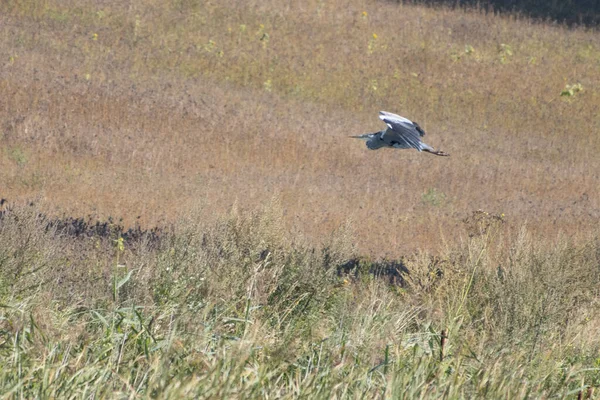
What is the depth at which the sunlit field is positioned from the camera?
545 centimetres

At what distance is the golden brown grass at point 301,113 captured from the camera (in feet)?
47.0

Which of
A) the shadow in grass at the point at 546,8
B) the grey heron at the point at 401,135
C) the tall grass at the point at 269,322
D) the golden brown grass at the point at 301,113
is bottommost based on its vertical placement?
the golden brown grass at the point at 301,113

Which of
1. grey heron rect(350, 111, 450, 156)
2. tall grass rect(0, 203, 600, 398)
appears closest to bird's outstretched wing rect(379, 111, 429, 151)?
grey heron rect(350, 111, 450, 156)

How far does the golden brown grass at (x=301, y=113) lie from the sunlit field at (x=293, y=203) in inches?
3.0

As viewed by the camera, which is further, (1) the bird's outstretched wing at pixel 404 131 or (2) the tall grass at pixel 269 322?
(1) the bird's outstretched wing at pixel 404 131

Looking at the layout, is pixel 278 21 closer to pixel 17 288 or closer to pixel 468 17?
pixel 468 17

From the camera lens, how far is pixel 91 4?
2514 cm

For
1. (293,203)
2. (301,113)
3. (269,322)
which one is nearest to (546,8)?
(301,113)

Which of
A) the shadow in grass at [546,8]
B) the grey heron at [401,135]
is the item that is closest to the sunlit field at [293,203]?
the grey heron at [401,135]

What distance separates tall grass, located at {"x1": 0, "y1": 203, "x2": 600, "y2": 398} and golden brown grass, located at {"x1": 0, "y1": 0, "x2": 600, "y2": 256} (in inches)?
75.5

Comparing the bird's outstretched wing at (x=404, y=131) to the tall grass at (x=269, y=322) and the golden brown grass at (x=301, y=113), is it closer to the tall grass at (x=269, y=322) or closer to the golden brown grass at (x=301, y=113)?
the tall grass at (x=269, y=322)

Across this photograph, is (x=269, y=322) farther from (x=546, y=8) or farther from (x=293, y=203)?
(x=546, y=8)

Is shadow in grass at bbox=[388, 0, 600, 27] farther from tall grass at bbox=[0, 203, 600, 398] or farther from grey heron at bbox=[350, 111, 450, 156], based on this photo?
grey heron at bbox=[350, 111, 450, 156]

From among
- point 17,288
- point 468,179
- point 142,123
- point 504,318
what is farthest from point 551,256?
point 142,123
